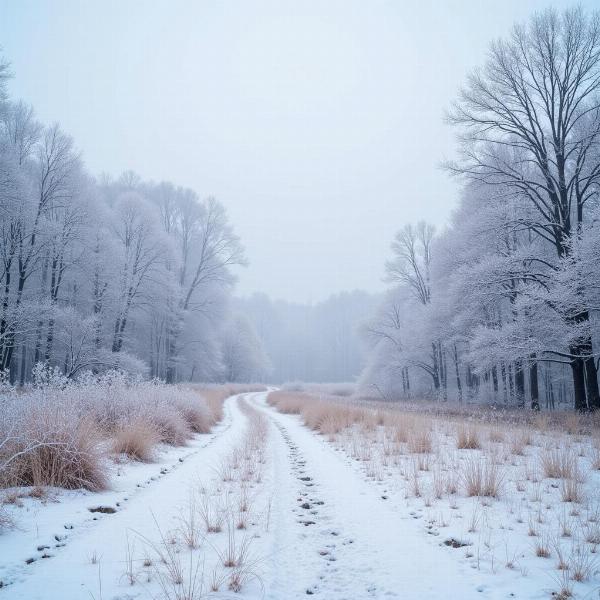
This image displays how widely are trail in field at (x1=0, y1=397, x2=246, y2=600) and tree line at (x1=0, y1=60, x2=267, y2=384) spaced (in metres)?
8.33

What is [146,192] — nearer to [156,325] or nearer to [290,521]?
[156,325]

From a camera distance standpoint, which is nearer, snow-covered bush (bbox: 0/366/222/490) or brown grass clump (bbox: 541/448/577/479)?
snow-covered bush (bbox: 0/366/222/490)

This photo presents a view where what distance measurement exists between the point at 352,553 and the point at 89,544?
2.39m

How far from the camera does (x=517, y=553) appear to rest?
10.1ft

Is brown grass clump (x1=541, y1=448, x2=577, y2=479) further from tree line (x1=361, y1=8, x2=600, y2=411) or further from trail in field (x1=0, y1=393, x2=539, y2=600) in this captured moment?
tree line (x1=361, y1=8, x2=600, y2=411)

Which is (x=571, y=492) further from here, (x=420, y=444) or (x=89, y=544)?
(x=89, y=544)

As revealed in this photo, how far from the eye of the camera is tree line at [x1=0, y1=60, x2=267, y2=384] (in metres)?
16.2

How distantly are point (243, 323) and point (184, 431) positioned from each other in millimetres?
46997

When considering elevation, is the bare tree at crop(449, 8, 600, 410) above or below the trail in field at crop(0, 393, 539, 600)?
above

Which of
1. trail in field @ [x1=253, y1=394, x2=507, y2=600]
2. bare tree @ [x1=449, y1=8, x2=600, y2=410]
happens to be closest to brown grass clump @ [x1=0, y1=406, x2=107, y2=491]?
trail in field @ [x1=253, y1=394, x2=507, y2=600]

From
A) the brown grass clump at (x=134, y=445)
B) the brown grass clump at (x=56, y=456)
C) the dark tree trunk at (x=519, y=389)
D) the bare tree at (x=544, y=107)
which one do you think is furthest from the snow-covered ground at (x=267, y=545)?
the dark tree trunk at (x=519, y=389)

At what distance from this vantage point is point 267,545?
331 centimetres

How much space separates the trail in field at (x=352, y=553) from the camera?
8.57ft

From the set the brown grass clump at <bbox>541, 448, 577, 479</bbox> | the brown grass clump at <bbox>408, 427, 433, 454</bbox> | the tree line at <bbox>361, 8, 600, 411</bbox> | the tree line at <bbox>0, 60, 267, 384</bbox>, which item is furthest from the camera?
the tree line at <bbox>0, 60, 267, 384</bbox>
